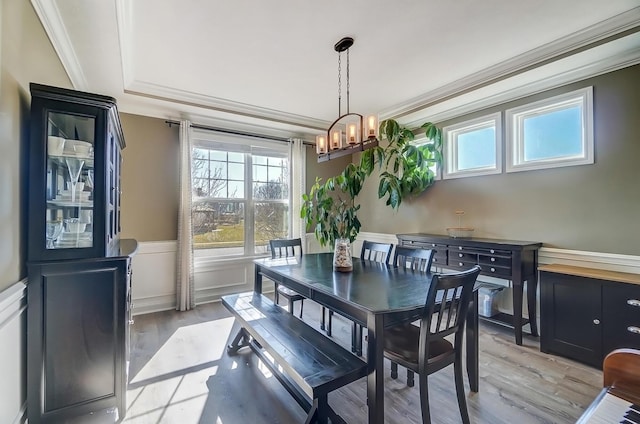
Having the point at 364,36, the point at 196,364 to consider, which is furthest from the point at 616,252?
the point at 196,364

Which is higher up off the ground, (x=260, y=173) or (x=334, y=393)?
(x=260, y=173)

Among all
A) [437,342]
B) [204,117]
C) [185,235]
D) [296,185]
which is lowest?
[437,342]

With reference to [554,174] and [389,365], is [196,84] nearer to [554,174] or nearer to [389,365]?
[389,365]

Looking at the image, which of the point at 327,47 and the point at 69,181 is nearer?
the point at 69,181

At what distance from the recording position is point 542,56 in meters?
2.76

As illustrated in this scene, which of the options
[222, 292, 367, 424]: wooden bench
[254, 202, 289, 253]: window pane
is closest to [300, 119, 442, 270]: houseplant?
[254, 202, 289, 253]: window pane

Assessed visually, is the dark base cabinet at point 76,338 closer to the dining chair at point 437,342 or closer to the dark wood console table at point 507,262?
the dining chair at point 437,342

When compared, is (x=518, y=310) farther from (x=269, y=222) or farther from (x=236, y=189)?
(x=236, y=189)

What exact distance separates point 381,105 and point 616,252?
3.05 m

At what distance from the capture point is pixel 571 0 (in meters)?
2.11

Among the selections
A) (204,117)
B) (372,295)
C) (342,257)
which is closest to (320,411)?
(372,295)

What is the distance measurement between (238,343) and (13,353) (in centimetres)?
Result: 163

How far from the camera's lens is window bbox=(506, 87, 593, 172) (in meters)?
2.95

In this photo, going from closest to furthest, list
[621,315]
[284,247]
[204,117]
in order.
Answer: [621,315] → [284,247] → [204,117]
